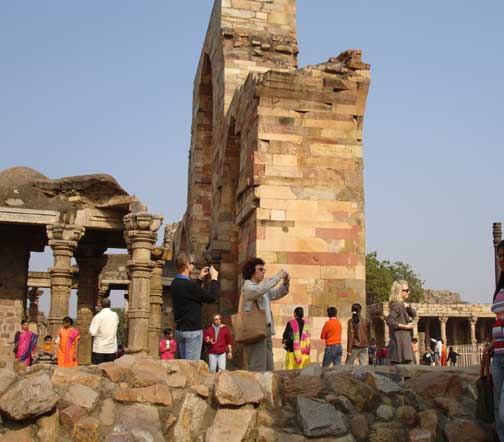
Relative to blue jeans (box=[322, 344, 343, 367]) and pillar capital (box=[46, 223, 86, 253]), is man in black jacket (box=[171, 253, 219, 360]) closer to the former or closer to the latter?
blue jeans (box=[322, 344, 343, 367])

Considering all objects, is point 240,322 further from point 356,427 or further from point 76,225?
point 76,225

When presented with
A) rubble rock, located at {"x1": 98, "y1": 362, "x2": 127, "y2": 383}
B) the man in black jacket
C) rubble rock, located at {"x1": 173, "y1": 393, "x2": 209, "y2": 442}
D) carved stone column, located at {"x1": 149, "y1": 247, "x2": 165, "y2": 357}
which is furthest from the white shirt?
rubble rock, located at {"x1": 173, "y1": 393, "x2": 209, "y2": 442}

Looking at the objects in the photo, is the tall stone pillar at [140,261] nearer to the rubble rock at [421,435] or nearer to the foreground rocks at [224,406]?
the foreground rocks at [224,406]

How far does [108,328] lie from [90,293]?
7.25m

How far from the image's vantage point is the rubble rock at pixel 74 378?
12.6 feet

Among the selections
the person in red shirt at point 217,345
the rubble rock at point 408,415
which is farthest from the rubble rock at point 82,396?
the person in red shirt at point 217,345

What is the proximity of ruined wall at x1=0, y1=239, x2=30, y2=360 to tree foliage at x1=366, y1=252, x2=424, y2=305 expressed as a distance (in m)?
30.0

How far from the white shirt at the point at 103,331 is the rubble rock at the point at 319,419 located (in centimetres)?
466

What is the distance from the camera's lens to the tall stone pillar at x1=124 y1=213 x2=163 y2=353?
10125mm

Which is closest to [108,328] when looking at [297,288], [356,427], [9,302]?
[297,288]

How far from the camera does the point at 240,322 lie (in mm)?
5020

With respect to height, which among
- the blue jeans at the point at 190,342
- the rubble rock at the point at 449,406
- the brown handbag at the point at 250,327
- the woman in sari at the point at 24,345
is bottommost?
the woman in sari at the point at 24,345

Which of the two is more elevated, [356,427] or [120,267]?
[120,267]

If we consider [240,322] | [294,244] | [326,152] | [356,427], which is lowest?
[356,427]
